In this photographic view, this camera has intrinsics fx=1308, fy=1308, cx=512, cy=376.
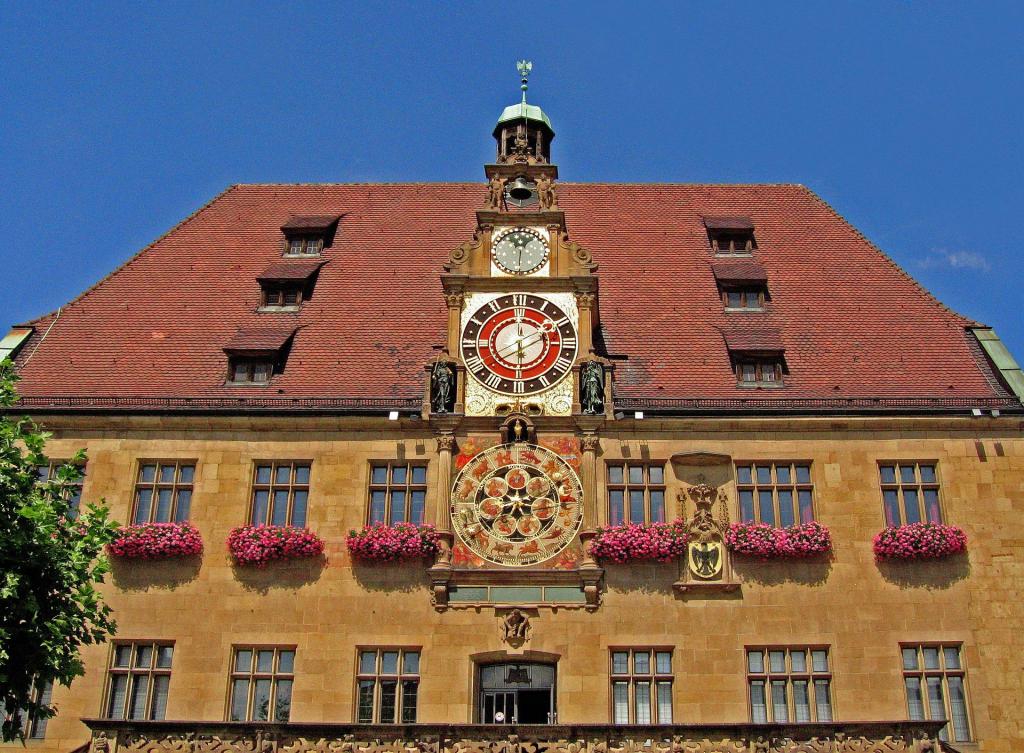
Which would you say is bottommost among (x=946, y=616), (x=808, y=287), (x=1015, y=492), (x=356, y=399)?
(x=946, y=616)

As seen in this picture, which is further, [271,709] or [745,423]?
[745,423]

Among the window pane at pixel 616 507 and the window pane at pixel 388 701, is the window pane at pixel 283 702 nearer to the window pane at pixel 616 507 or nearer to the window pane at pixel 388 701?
the window pane at pixel 388 701

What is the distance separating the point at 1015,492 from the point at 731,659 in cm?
637

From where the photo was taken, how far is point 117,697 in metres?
23.8

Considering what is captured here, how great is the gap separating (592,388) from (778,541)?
4.52 m

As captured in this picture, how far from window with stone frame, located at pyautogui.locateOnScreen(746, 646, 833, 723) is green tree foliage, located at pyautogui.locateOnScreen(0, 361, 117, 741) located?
37.0 feet

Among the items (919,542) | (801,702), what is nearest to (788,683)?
(801,702)

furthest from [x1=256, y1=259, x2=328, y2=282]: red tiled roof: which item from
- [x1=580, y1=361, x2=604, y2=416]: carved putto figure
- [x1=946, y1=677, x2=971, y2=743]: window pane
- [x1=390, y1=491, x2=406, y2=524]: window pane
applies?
[x1=946, y1=677, x2=971, y2=743]: window pane

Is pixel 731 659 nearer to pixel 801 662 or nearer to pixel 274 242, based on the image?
pixel 801 662

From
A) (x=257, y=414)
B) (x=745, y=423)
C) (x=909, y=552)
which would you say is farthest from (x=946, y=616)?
(x=257, y=414)

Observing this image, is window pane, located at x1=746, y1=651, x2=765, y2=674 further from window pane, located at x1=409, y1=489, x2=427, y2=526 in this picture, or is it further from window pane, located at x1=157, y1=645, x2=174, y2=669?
window pane, located at x1=157, y1=645, x2=174, y2=669

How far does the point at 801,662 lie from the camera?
2347 cm

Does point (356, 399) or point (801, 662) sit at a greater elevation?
point (356, 399)

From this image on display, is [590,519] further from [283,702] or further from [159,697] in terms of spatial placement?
[159,697]
